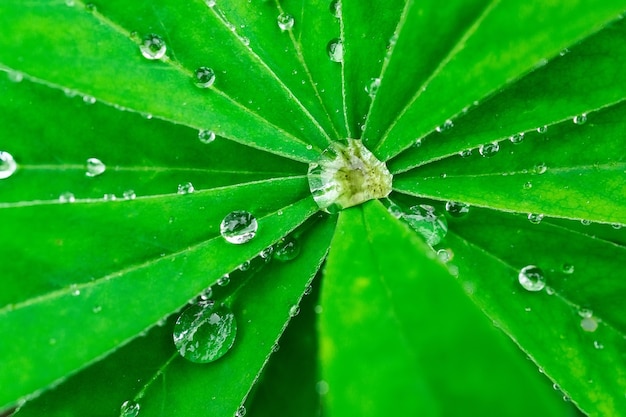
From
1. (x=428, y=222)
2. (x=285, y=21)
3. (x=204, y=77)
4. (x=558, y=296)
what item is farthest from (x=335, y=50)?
(x=558, y=296)

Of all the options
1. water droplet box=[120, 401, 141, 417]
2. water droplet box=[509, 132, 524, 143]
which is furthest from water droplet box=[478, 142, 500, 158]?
water droplet box=[120, 401, 141, 417]

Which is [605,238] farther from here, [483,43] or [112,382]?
[112,382]

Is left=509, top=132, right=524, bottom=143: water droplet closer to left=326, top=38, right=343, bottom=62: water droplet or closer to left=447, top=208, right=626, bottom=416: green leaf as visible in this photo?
left=447, top=208, right=626, bottom=416: green leaf

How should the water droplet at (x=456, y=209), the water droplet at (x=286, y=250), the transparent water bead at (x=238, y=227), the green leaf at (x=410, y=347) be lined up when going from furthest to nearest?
the water droplet at (x=456, y=209), the water droplet at (x=286, y=250), the transparent water bead at (x=238, y=227), the green leaf at (x=410, y=347)

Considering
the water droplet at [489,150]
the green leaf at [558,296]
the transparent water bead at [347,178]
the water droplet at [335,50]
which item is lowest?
the green leaf at [558,296]

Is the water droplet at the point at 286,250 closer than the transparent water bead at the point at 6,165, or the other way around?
the transparent water bead at the point at 6,165

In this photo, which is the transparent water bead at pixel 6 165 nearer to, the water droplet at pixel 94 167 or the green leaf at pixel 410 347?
the water droplet at pixel 94 167

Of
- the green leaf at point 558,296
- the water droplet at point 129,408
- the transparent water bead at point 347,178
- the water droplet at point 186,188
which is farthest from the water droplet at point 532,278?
the water droplet at point 129,408
